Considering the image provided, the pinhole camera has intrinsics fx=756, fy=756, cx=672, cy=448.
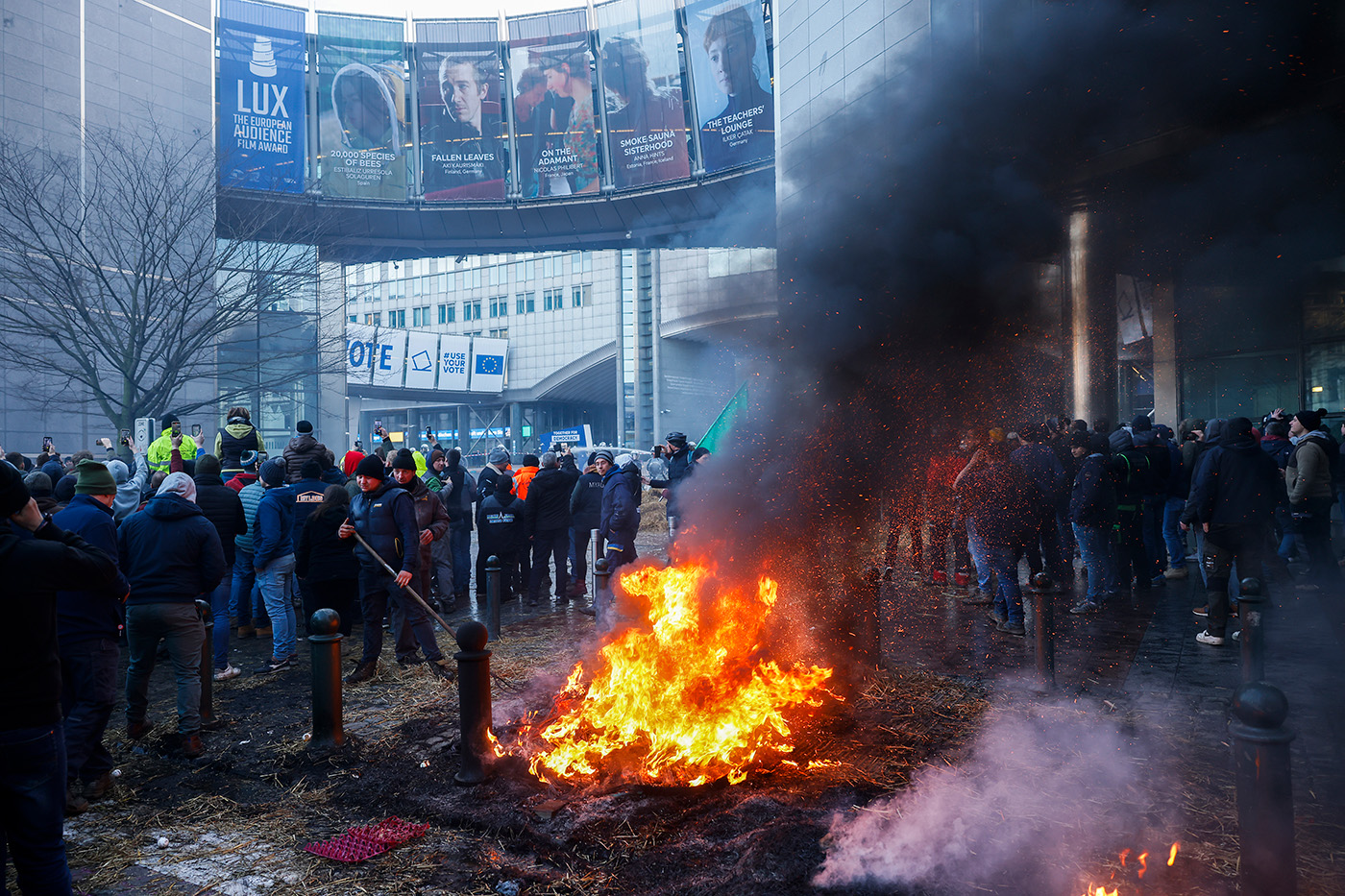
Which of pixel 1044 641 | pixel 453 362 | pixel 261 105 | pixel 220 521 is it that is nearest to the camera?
pixel 1044 641

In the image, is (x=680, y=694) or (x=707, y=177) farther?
(x=707, y=177)

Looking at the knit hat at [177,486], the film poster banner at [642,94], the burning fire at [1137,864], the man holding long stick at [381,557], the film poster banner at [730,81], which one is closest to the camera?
the burning fire at [1137,864]

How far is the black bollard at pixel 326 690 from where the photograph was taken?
16.3ft

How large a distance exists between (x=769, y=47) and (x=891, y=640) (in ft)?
74.2

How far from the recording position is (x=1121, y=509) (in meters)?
9.04

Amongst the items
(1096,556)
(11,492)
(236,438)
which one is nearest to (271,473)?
(236,438)

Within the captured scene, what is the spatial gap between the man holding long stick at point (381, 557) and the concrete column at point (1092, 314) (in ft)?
21.2

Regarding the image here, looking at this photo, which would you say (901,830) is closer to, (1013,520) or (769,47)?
(1013,520)

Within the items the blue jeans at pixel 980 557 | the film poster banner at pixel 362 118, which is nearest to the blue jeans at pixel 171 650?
the blue jeans at pixel 980 557

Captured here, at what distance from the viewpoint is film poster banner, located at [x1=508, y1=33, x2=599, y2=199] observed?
91.6 feet

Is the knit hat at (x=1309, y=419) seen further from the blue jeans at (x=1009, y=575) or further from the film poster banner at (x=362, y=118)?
the film poster banner at (x=362, y=118)

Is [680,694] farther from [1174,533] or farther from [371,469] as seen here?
[1174,533]

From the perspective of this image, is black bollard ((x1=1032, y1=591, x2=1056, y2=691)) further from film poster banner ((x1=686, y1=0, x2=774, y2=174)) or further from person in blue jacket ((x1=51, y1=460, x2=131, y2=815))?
film poster banner ((x1=686, y1=0, x2=774, y2=174))

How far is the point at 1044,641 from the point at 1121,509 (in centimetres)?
417
